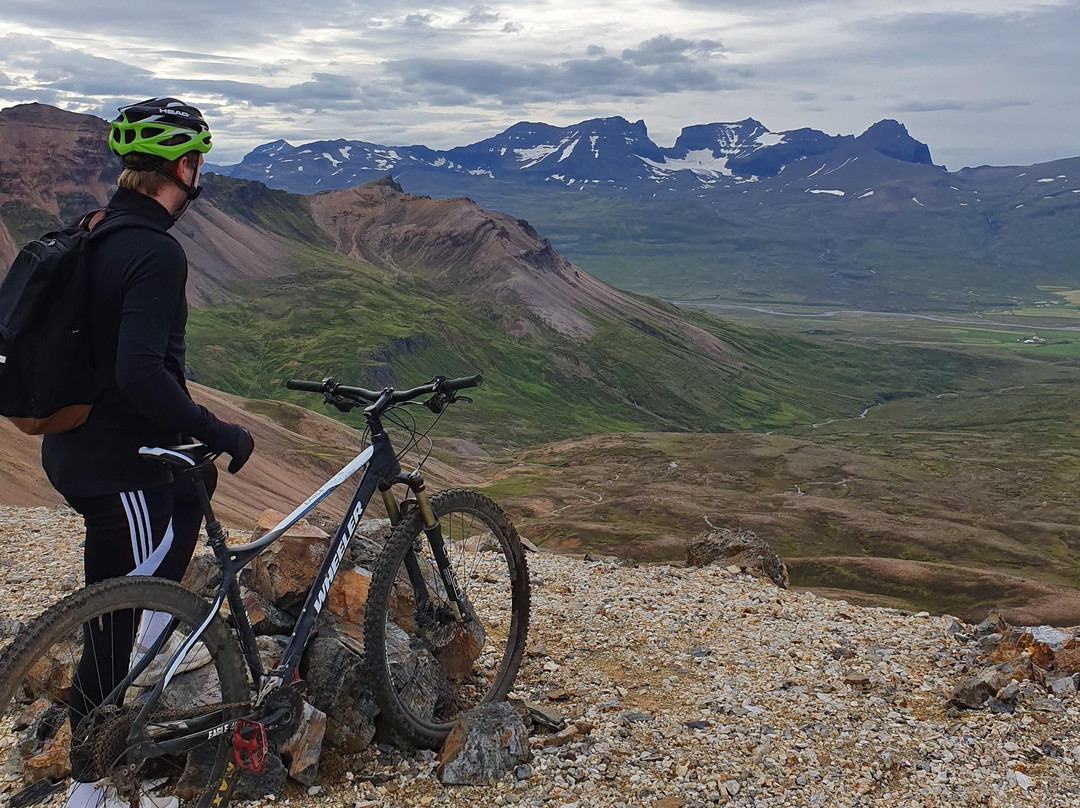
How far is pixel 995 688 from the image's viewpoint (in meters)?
9.96

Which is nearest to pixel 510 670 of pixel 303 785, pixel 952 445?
pixel 303 785

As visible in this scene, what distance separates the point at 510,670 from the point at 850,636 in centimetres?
638

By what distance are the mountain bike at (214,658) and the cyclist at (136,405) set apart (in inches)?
4.1

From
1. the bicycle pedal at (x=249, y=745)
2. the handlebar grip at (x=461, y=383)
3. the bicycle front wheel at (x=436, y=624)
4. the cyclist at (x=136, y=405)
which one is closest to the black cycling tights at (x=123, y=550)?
the cyclist at (x=136, y=405)

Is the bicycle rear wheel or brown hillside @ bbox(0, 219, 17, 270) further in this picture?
brown hillside @ bbox(0, 219, 17, 270)

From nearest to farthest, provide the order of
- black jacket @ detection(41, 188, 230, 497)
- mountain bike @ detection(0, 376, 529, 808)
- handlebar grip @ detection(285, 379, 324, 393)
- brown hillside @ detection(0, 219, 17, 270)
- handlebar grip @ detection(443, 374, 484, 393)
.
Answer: black jacket @ detection(41, 188, 230, 497)
mountain bike @ detection(0, 376, 529, 808)
handlebar grip @ detection(443, 374, 484, 393)
handlebar grip @ detection(285, 379, 324, 393)
brown hillside @ detection(0, 219, 17, 270)

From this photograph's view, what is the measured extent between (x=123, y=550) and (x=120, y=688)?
3.23 ft

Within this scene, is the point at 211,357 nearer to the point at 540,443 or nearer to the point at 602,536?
the point at 540,443

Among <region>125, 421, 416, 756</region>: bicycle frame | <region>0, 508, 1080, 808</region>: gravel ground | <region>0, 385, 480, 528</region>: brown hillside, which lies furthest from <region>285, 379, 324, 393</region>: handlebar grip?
<region>0, 385, 480, 528</region>: brown hillside

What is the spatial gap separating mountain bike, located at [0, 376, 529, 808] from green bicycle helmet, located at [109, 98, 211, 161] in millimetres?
2200

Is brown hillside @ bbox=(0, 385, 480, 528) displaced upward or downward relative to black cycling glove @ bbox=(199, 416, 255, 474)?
downward

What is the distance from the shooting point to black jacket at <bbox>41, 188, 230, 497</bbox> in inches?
A: 230

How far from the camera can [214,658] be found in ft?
21.7

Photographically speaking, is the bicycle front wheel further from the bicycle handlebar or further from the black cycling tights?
the black cycling tights
